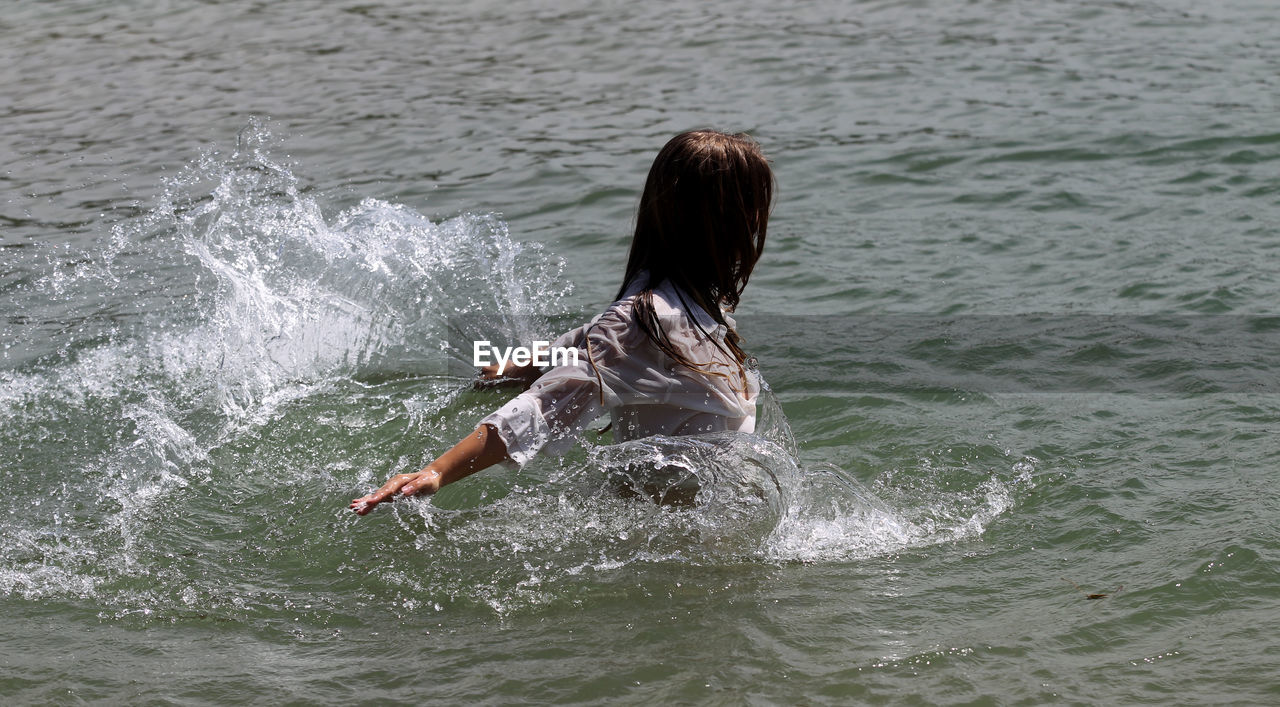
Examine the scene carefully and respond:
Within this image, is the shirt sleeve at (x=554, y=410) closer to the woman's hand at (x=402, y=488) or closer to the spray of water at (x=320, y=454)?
the woman's hand at (x=402, y=488)

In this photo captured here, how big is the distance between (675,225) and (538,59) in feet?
35.8

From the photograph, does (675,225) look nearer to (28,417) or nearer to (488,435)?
(488,435)

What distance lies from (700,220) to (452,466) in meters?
1.08

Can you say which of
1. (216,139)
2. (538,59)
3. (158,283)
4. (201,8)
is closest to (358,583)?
(158,283)

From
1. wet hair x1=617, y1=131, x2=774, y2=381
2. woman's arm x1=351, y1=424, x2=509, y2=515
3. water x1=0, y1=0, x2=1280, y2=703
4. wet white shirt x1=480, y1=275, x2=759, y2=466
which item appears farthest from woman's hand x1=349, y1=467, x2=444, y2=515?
wet hair x1=617, y1=131, x2=774, y2=381

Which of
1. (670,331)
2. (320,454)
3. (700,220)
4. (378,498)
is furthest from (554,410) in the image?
(320,454)

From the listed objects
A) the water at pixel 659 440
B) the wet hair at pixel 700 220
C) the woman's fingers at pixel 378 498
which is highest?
the wet hair at pixel 700 220

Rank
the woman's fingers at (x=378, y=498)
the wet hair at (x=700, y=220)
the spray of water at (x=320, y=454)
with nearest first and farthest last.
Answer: the woman's fingers at (x=378, y=498)
the wet hair at (x=700, y=220)
the spray of water at (x=320, y=454)

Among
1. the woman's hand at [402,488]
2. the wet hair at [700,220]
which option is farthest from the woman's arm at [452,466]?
the wet hair at [700,220]

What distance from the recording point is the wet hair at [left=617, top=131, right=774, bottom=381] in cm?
406

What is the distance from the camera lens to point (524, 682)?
393 cm

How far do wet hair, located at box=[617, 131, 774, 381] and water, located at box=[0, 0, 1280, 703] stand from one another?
1.77 ft

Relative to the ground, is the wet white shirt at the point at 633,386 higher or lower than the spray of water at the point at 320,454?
higher

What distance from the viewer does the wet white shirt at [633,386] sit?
3.95m
